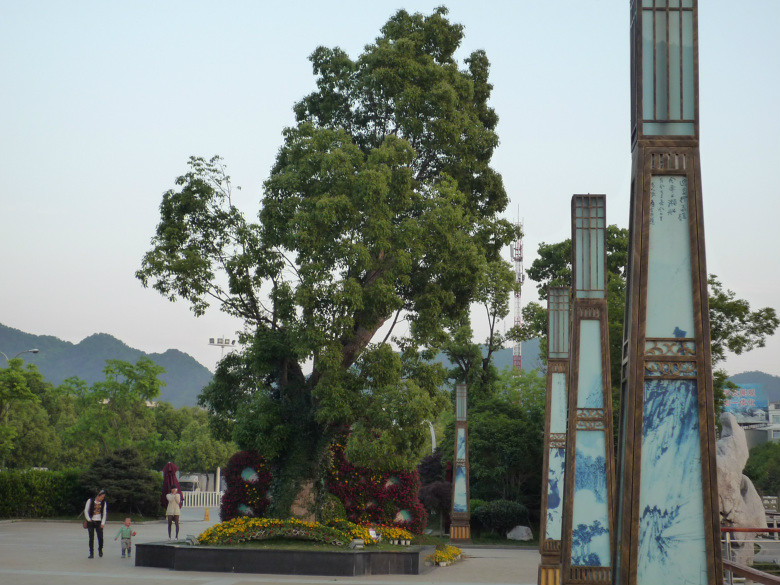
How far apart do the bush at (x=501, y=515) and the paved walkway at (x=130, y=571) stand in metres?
5.37

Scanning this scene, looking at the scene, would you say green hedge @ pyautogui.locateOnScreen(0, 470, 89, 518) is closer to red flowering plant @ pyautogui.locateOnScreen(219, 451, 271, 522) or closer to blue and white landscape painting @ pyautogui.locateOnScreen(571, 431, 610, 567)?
red flowering plant @ pyautogui.locateOnScreen(219, 451, 271, 522)

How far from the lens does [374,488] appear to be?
22.8 metres

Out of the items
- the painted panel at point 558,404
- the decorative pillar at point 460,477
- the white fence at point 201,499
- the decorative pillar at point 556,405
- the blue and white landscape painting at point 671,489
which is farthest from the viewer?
the white fence at point 201,499

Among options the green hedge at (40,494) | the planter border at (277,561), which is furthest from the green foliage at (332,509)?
the green hedge at (40,494)

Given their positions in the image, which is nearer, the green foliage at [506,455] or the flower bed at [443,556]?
the flower bed at [443,556]

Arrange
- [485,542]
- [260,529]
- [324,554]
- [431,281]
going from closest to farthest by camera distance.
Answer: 1. [324,554]
2. [260,529]
3. [431,281]
4. [485,542]

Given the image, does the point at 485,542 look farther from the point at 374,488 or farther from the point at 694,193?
the point at 694,193

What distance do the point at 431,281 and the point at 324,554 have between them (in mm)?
7383

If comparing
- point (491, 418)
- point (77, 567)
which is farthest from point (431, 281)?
point (491, 418)

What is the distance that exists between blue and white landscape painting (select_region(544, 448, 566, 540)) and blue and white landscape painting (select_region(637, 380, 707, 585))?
287 inches

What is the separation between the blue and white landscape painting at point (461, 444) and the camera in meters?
28.2

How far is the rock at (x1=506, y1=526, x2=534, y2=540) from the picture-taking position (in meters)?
30.2

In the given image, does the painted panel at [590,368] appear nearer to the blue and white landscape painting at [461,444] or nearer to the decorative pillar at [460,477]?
the decorative pillar at [460,477]

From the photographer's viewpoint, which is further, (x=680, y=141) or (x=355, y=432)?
(x=355, y=432)
